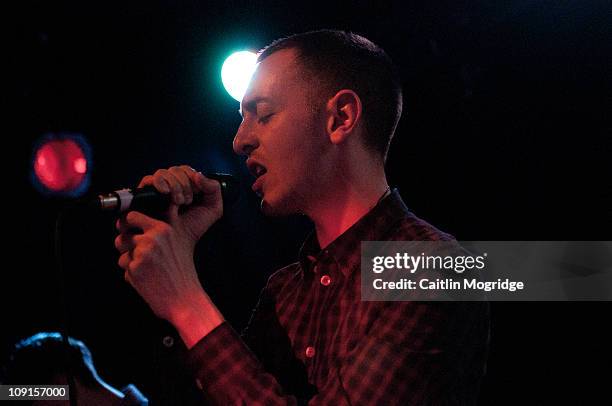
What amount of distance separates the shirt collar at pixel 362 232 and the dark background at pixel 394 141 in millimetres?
1097

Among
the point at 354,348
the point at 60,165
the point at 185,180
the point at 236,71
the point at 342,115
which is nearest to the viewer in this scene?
the point at 354,348

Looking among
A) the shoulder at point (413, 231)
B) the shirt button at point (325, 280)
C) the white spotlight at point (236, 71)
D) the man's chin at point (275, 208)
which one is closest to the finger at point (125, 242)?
the man's chin at point (275, 208)

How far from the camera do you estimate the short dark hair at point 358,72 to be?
5.57 feet

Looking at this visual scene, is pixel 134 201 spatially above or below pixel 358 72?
below

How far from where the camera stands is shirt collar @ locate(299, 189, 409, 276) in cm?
153

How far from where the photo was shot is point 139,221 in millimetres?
1306

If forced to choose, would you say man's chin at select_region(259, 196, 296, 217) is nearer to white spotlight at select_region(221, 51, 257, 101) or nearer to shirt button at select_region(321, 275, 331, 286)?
shirt button at select_region(321, 275, 331, 286)

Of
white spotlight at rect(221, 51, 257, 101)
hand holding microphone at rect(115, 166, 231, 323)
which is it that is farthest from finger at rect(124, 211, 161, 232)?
white spotlight at rect(221, 51, 257, 101)

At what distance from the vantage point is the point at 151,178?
1363 millimetres

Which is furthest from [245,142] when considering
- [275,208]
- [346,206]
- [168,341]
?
[168,341]

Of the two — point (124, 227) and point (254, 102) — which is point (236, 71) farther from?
point (124, 227)

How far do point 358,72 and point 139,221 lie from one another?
0.79 m

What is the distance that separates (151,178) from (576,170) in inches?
89.5

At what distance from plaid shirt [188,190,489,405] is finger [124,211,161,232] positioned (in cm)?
27
